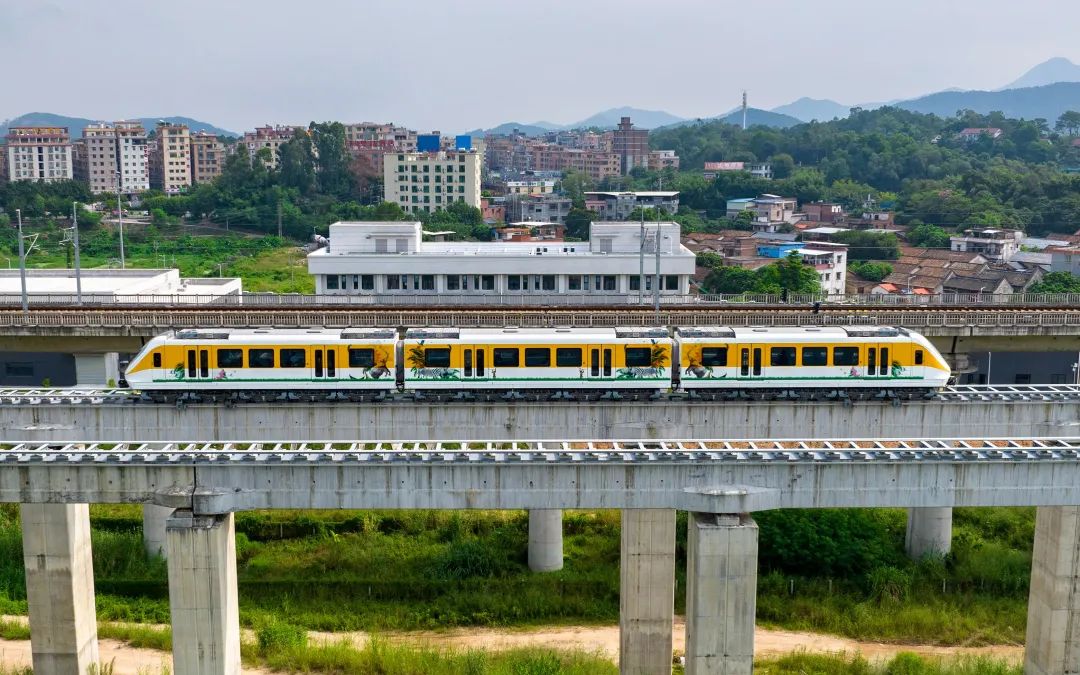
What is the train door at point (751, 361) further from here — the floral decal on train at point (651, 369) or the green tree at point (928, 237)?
the green tree at point (928, 237)

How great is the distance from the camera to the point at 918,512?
3625 cm

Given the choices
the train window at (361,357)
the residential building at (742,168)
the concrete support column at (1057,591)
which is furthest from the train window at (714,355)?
the residential building at (742,168)

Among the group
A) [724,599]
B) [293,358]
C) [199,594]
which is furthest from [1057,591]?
[293,358]

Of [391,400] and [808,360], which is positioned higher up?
[808,360]

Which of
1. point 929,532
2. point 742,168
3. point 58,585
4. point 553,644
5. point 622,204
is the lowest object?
point 553,644

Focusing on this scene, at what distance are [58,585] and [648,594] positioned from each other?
1582 centimetres

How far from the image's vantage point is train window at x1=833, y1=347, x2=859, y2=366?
109 feet

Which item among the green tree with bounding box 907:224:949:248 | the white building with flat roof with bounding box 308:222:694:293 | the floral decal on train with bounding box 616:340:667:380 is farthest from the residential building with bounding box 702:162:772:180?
the floral decal on train with bounding box 616:340:667:380

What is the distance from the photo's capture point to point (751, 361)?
108 ft

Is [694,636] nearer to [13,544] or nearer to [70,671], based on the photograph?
[70,671]

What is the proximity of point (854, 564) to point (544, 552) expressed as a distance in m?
11.2

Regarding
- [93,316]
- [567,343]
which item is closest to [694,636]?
[567,343]

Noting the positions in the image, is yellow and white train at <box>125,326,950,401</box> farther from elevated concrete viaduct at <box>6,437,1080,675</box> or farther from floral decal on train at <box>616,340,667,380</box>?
elevated concrete viaduct at <box>6,437,1080,675</box>

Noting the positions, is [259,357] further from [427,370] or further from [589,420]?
[589,420]
